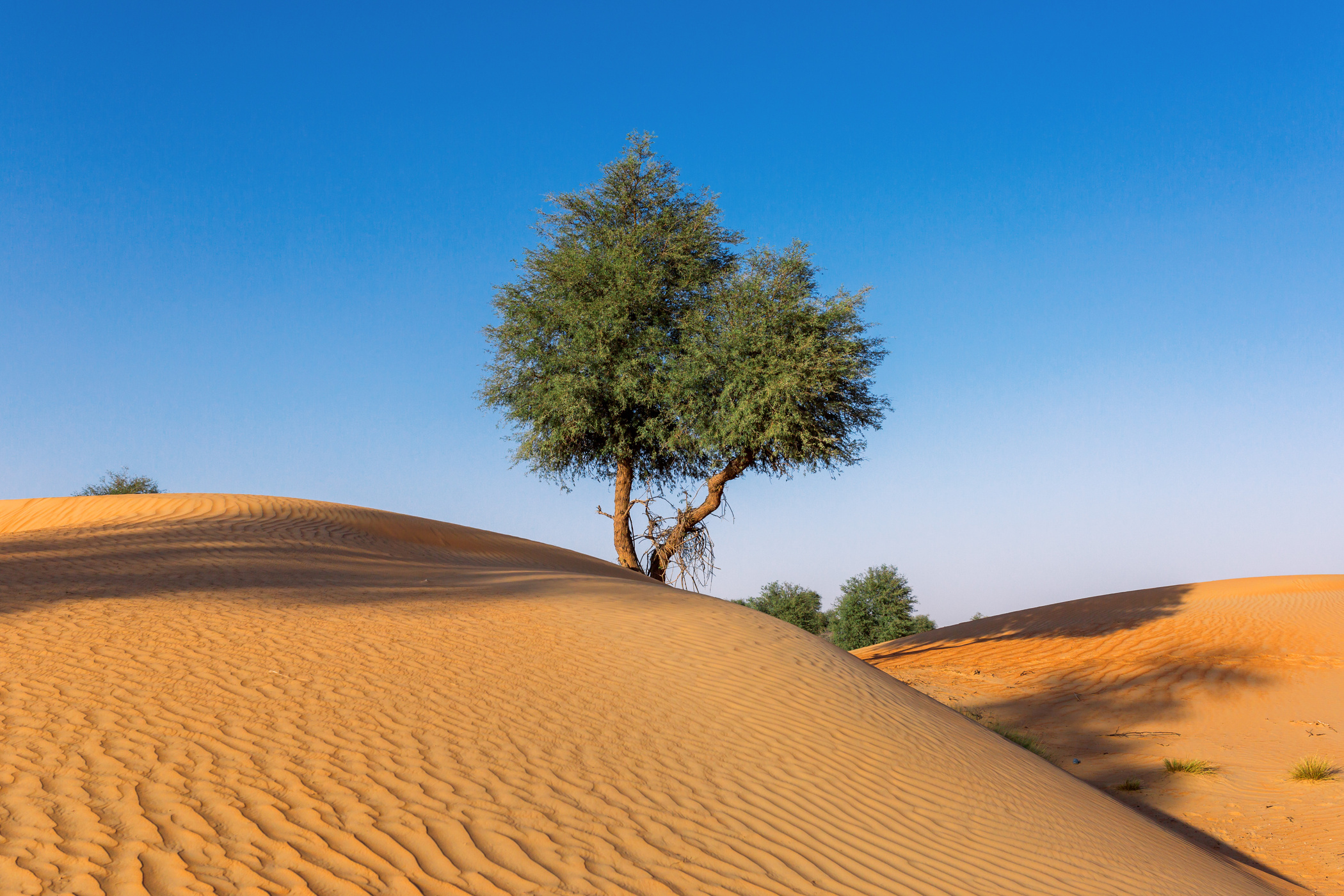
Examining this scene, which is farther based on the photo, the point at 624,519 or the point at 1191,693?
the point at 624,519

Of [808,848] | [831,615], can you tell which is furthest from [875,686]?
[831,615]

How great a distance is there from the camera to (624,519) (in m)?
22.7

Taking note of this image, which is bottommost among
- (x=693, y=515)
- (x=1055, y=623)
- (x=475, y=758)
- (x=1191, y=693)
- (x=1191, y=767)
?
(x=1191, y=767)

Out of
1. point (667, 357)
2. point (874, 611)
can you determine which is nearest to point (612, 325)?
point (667, 357)

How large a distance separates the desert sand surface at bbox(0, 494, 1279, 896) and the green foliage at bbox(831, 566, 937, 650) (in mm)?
23635

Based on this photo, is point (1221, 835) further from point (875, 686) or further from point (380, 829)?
point (380, 829)

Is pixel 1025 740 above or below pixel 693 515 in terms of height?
below

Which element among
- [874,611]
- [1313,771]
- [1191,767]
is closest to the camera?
[1313,771]

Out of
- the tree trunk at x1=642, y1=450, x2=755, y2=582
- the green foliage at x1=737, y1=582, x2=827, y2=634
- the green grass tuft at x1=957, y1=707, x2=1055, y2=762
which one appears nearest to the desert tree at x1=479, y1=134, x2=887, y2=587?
the tree trunk at x1=642, y1=450, x2=755, y2=582

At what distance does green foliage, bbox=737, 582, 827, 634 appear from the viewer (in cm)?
4081

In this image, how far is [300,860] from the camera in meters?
3.84

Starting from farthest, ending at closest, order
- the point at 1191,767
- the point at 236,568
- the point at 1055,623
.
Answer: the point at 1055,623 → the point at 1191,767 → the point at 236,568

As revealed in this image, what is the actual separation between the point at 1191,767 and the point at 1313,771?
1.36 metres

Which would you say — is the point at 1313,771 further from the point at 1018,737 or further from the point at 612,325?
the point at 612,325
